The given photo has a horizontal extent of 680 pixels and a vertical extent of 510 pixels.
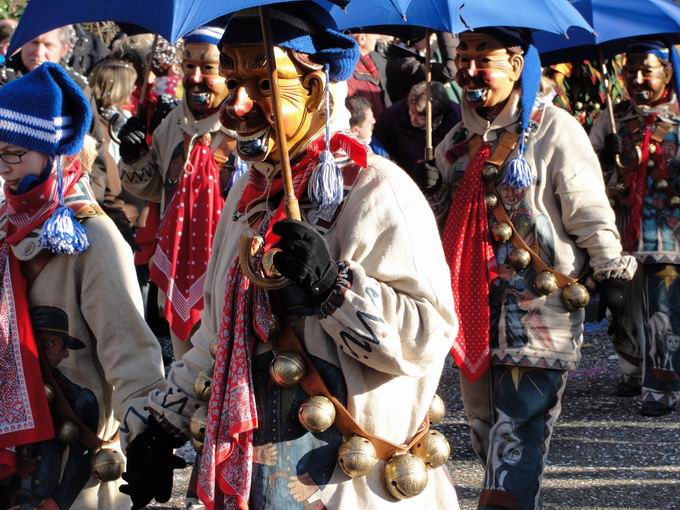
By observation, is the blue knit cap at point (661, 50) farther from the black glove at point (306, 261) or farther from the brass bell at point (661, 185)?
the black glove at point (306, 261)

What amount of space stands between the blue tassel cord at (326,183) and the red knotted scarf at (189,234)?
313cm

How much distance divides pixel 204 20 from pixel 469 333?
7.96 ft

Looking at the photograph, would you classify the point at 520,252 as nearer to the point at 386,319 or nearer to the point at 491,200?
the point at 491,200

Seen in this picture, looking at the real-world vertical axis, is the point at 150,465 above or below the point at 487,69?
below

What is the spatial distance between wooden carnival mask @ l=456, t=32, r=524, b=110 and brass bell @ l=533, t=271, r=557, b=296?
70 cm

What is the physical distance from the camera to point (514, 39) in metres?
5.16

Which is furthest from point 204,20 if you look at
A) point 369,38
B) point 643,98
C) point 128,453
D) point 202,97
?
point 369,38

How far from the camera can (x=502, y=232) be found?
5.09m

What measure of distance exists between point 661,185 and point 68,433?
4730 millimetres

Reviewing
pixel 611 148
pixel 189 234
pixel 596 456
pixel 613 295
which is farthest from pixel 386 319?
pixel 611 148

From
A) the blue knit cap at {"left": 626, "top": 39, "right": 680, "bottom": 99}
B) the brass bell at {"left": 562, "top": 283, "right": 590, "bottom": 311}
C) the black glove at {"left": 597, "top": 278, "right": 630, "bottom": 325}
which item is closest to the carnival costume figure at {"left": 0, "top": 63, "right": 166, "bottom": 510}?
the brass bell at {"left": 562, "top": 283, "right": 590, "bottom": 311}

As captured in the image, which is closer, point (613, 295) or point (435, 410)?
point (435, 410)

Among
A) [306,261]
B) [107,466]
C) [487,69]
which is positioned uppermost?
[487,69]

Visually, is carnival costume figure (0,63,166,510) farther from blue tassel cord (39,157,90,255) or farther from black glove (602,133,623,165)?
black glove (602,133,623,165)
